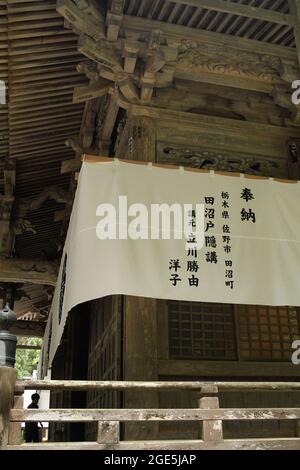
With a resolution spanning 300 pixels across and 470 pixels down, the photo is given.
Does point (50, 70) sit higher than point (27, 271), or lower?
higher

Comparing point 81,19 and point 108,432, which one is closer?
point 108,432

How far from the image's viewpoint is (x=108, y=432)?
10.7ft

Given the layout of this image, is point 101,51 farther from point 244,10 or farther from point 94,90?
point 244,10

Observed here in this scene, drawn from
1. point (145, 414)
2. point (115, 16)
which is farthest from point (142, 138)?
point (145, 414)

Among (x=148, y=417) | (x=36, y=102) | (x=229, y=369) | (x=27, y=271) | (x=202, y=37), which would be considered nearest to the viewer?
(x=148, y=417)

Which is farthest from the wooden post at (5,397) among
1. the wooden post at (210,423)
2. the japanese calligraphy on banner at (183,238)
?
the wooden post at (210,423)

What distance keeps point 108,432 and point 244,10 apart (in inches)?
181

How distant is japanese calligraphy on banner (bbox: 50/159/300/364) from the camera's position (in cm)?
436

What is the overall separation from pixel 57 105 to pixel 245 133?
2765mm

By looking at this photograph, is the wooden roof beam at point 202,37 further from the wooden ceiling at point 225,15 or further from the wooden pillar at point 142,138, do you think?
the wooden pillar at point 142,138

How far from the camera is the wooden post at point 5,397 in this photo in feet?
10.4

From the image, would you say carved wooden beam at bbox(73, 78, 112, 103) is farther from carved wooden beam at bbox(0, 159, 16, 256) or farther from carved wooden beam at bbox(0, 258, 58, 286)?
carved wooden beam at bbox(0, 258, 58, 286)

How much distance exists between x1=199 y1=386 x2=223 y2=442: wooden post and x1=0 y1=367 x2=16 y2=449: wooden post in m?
1.38

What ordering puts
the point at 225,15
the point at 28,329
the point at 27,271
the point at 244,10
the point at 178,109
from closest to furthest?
the point at 244,10
the point at 225,15
the point at 178,109
the point at 27,271
the point at 28,329
